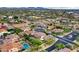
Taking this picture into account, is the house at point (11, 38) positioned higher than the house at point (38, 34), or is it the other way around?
the house at point (38, 34)

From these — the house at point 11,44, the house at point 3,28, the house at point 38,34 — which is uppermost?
the house at point 3,28

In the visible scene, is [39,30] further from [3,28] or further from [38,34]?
[3,28]

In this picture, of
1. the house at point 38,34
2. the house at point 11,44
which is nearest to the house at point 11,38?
the house at point 11,44

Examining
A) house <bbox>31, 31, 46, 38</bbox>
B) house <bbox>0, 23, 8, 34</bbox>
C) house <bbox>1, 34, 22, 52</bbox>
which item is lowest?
house <bbox>1, 34, 22, 52</bbox>

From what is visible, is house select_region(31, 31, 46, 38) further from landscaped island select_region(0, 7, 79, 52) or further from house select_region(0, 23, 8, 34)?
house select_region(0, 23, 8, 34)

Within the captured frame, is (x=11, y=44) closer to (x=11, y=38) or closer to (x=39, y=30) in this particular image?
(x=11, y=38)

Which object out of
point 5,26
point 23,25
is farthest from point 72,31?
point 5,26

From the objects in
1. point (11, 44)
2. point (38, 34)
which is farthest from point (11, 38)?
point (38, 34)

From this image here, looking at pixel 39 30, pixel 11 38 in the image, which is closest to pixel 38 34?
pixel 39 30

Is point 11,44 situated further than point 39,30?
No

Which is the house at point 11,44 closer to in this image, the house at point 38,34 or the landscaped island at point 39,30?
the landscaped island at point 39,30

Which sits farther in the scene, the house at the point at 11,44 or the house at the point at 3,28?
the house at the point at 3,28

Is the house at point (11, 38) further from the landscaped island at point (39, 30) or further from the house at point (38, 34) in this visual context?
the house at point (38, 34)

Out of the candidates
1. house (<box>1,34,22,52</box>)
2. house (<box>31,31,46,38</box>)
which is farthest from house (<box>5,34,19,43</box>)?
house (<box>31,31,46,38</box>)
